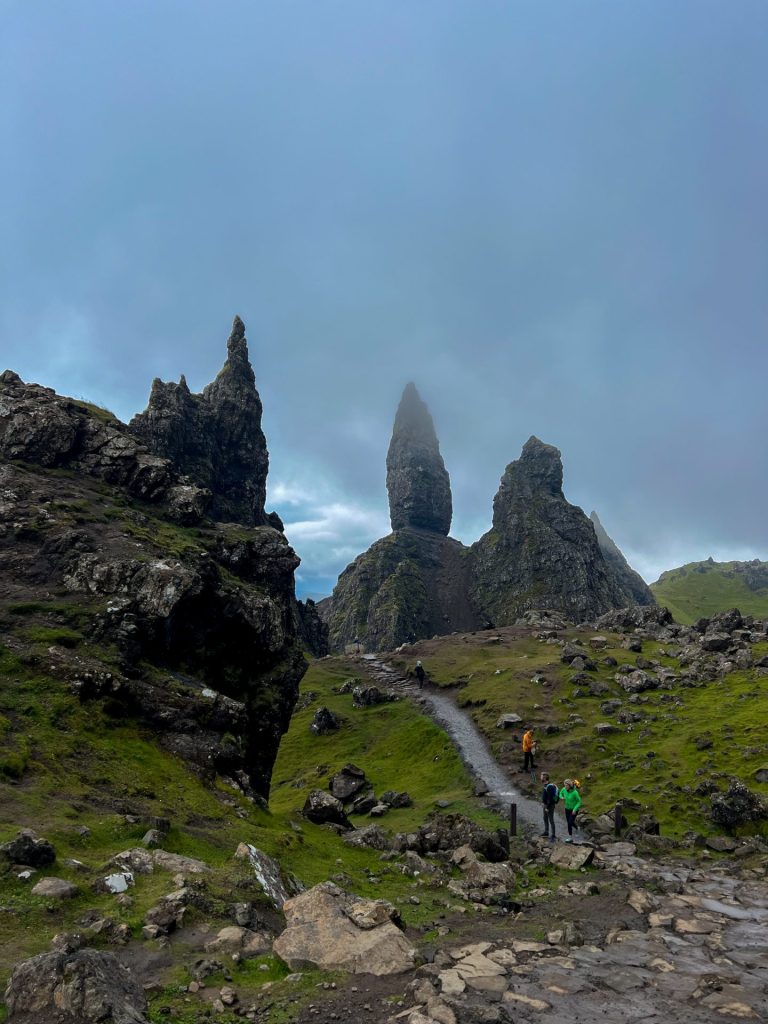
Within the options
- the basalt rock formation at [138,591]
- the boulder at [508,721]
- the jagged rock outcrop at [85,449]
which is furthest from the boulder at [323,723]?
the jagged rock outcrop at [85,449]

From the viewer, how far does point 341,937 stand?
16.1 metres

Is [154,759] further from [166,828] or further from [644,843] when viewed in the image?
[644,843]

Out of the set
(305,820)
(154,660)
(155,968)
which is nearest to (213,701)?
(154,660)

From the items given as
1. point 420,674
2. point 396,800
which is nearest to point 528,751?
point 396,800

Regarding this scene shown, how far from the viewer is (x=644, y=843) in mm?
35438

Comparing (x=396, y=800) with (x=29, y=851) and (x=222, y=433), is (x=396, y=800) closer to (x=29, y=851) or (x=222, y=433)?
(x=29, y=851)

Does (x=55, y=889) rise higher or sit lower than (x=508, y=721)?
higher

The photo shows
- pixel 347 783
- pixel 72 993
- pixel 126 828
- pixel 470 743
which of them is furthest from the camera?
pixel 470 743

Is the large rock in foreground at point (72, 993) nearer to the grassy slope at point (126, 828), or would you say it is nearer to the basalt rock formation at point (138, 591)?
the grassy slope at point (126, 828)

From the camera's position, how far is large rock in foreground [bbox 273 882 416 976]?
49.4 ft

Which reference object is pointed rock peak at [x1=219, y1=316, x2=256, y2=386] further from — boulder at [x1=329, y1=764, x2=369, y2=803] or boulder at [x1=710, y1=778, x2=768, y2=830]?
boulder at [x1=710, y1=778, x2=768, y2=830]

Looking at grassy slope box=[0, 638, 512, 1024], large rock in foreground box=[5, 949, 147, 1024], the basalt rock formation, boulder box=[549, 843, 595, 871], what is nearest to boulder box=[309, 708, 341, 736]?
the basalt rock formation

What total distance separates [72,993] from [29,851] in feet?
27.0

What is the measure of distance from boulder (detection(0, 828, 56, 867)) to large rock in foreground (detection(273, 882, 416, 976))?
24.6ft
